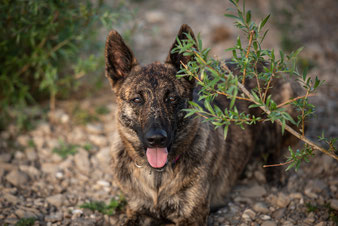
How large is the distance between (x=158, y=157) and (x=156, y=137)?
29 cm

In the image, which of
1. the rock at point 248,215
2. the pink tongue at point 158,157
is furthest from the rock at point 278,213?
the pink tongue at point 158,157

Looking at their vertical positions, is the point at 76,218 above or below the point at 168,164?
below

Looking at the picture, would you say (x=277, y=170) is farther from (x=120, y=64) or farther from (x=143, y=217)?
(x=120, y=64)

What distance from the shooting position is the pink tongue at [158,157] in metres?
3.05

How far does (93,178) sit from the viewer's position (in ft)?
14.2

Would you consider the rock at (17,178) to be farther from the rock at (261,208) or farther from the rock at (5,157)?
the rock at (261,208)

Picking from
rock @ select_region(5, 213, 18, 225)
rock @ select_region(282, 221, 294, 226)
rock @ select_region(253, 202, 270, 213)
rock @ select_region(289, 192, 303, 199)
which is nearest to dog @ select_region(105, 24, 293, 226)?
rock @ select_region(253, 202, 270, 213)

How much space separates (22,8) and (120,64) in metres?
1.76

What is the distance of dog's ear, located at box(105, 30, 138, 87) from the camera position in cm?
334

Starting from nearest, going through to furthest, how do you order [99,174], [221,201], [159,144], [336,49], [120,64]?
1. [159,144]
2. [120,64]
3. [221,201]
4. [99,174]
5. [336,49]

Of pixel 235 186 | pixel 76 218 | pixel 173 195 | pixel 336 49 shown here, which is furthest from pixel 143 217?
pixel 336 49

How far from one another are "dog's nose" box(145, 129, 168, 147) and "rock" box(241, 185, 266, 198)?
1696 millimetres

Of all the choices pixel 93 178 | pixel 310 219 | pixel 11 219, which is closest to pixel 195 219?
pixel 310 219

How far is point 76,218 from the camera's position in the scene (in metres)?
3.56
